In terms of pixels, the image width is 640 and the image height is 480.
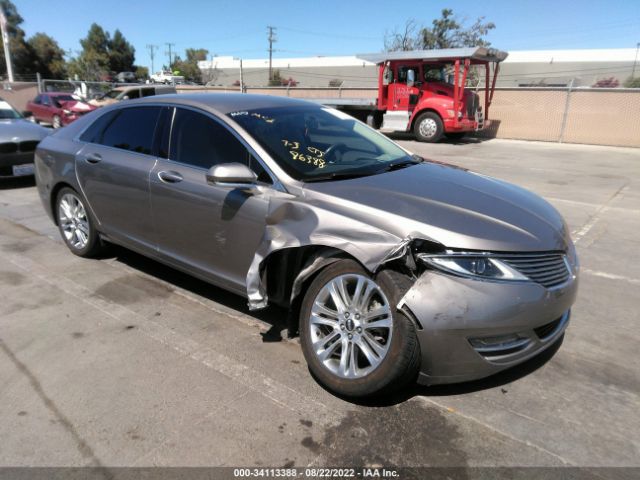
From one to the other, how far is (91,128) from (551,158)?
12.3 metres

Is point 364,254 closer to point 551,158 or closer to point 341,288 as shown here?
point 341,288

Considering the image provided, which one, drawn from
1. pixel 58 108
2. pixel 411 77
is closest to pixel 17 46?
pixel 58 108

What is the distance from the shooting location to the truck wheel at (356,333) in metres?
2.44

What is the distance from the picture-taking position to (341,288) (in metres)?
2.71

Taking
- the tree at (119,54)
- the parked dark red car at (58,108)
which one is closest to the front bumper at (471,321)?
the parked dark red car at (58,108)

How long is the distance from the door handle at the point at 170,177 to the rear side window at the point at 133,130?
1.23 ft

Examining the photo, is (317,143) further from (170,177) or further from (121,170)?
(121,170)

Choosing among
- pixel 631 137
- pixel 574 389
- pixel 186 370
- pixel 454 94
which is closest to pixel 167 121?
pixel 186 370

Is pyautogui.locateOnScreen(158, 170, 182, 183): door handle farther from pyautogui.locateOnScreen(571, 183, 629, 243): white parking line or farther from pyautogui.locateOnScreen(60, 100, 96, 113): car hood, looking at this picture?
pyautogui.locateOnScreen(60, 100, 96, 113): car hood

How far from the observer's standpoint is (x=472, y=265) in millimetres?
2424

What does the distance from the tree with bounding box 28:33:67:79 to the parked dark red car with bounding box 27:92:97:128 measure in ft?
182

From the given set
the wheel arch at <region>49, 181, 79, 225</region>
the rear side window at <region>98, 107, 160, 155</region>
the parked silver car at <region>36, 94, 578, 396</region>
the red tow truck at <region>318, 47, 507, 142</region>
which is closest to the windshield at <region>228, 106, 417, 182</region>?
the parked silver car at <region>36, 94, 578, 396</region>

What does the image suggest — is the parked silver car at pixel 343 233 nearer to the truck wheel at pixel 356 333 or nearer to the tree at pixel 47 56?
the truck wheel at pixel 356 333

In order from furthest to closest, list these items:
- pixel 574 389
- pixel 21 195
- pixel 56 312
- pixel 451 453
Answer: pixel 21 195, pixel 56 312, pixel 574 389, pixel 451 453
